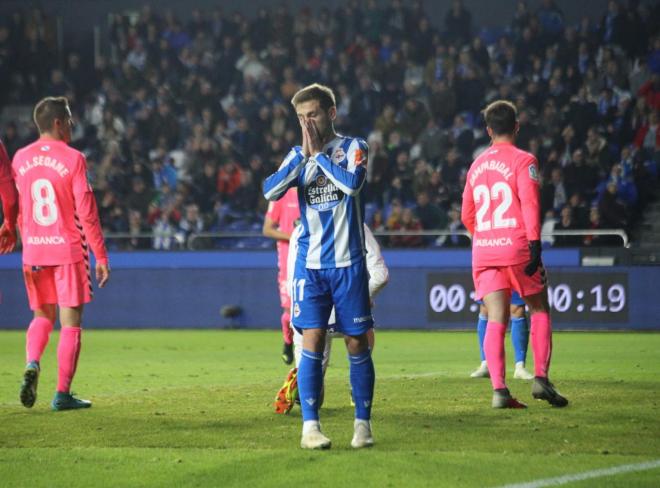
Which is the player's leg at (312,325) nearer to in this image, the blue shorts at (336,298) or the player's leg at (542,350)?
the blue shorts at (336,298)

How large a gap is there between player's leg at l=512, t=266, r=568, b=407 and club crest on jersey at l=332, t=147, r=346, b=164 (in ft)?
7.86

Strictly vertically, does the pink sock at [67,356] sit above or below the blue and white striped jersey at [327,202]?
below

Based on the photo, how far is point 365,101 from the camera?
24.6m

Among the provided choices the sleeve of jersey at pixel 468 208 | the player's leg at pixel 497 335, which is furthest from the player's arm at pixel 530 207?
the sleeve of jersey at pixel 468 208

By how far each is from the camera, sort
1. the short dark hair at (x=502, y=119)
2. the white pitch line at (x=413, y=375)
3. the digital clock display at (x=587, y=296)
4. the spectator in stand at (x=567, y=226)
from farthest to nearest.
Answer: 1. the spectator in stand at (x=567, y=226)
2. the digital clock display at (x=587, y=296)
3. the white pitch line at (x=413, y=375)
4. the short dark hair at (x=502, y=119)

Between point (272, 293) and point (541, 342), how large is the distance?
12378mm

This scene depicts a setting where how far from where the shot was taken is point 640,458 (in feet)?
21.0

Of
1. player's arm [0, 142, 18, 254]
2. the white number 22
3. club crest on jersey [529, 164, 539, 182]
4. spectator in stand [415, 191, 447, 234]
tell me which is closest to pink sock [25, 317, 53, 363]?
player's arm [0, 142, 18, 254]

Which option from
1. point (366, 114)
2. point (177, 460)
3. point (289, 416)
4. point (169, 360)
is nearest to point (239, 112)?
point (366, 114)

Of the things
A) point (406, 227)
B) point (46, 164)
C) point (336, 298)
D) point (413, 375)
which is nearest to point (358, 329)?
point (336, 298)

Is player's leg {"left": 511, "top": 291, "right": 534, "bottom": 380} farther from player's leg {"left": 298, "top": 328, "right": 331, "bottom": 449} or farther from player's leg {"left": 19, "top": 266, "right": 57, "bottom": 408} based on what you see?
player's leg {"left": 298, "top": 328, "right": 331, "bottom": 449}

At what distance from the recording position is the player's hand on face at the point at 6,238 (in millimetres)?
7879

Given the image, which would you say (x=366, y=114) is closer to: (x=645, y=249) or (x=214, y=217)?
(x=214, y=217)

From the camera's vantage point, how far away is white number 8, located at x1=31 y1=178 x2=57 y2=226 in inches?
366
